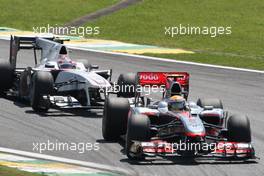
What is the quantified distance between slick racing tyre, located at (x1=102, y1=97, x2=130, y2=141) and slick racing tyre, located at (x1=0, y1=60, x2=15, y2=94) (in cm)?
661

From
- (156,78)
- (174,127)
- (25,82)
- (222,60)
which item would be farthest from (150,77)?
(222,60)

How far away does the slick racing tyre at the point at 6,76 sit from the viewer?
24.5 m

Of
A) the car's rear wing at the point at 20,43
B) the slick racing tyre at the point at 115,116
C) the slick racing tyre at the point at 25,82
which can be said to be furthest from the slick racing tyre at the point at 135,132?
the car's rear wing at the point at 20,43

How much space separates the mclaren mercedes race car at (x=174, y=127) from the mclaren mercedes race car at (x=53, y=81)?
3.47 meters

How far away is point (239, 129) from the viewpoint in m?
17.5

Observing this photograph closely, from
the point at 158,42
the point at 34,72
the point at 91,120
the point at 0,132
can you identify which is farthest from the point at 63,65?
the point at 158,42

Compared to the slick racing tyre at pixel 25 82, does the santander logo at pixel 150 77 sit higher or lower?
higher

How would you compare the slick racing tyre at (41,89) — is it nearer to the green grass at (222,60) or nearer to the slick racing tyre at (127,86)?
the slick racing tyre at (127,86)

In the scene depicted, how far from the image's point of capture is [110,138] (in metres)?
18.9

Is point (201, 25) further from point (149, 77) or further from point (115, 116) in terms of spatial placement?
point (115, 116)

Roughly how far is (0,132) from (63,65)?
4504mm

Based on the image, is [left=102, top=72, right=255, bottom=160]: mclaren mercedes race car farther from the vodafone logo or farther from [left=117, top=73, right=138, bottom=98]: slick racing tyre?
[left=117, top=73, right=138, bottom=98]: slick racing tyre

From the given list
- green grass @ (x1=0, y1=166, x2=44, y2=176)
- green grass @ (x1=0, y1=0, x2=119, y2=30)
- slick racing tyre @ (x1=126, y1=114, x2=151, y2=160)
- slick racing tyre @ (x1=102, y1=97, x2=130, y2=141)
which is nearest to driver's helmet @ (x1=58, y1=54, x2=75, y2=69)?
slick racing tyre @ (x1=102, y1=97, x2=130, y2=141)

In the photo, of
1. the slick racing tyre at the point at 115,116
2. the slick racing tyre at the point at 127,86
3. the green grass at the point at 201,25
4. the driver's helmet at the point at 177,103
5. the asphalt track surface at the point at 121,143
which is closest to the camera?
the asphalt track surface at the point at 121,143
